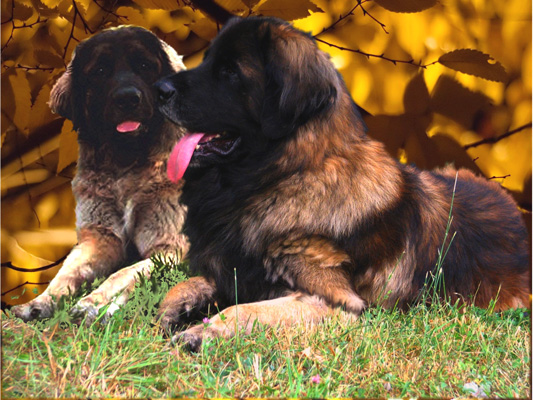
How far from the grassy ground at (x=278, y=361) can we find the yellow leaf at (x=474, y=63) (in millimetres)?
1525

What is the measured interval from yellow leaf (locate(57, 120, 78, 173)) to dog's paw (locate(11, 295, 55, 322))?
2.71ft

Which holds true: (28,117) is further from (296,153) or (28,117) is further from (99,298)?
(296,153)

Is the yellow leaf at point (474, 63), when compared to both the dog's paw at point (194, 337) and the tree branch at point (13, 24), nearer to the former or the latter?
the dog's paw at point (194, 337)

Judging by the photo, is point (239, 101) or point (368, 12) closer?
point (239, 101)

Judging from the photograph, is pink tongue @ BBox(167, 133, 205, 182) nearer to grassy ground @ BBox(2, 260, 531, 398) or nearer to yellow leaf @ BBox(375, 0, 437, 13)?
grassy ground @ BBox(2, 260, 531, 398)

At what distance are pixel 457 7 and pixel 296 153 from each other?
4.62 ft

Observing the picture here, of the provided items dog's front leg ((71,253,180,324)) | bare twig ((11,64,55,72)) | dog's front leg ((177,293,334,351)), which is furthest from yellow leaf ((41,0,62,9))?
dog's front leg ((177,293,334,351))

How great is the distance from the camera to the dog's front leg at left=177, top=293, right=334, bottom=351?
3117mm

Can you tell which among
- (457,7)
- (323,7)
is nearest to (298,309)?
(323,7)

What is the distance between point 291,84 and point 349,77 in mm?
575

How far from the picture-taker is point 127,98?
13.1 feet

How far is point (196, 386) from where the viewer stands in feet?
8.91

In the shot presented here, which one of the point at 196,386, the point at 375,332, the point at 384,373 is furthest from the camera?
the point at 375,332

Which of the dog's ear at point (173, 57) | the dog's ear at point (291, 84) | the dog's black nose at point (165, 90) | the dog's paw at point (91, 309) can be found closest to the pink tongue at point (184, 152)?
the dog's black nose at point (165, 90)
